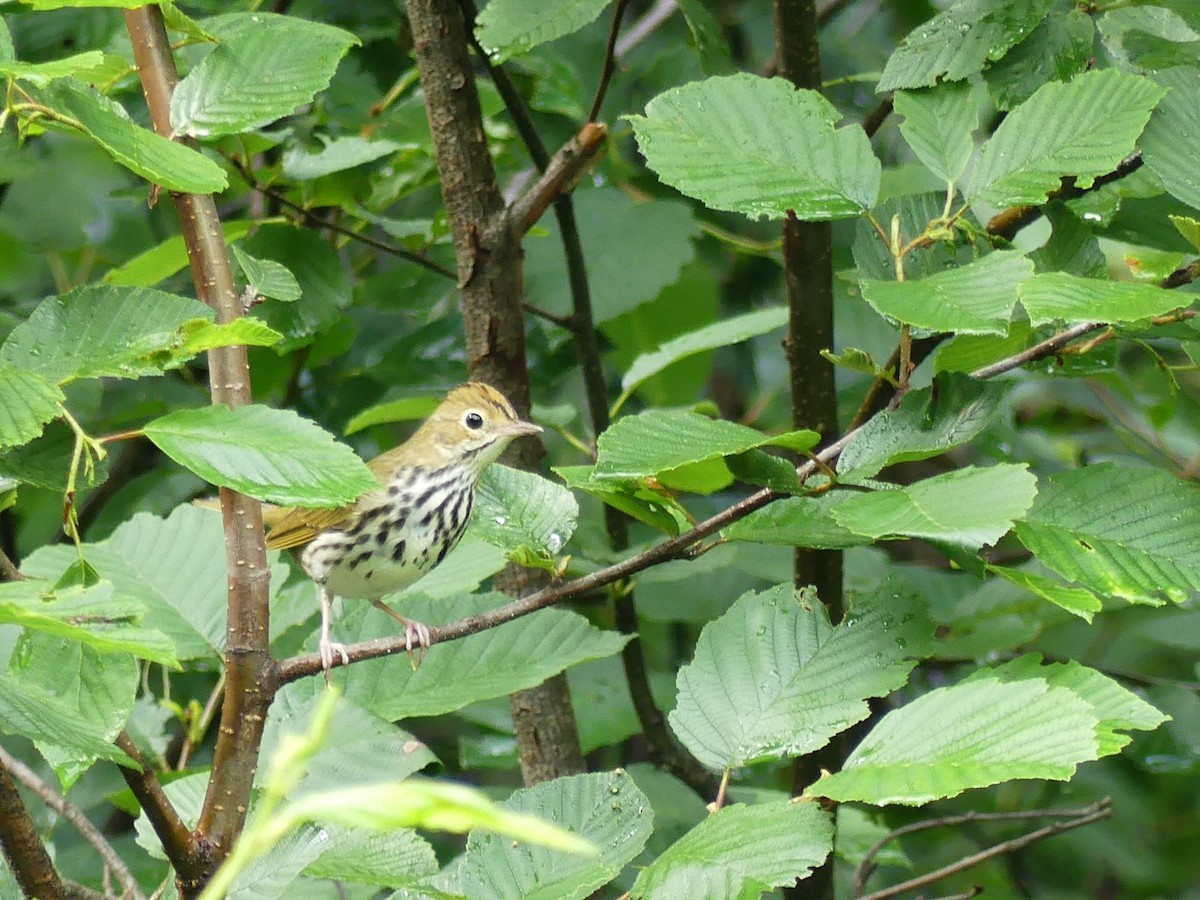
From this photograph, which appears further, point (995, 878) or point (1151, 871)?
point (1151, 871)

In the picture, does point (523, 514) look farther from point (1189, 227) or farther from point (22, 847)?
point (1189, 227)

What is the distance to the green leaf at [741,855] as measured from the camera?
1063 mm

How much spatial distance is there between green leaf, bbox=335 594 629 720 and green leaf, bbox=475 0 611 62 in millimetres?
782

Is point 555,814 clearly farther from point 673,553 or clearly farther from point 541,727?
point 541,727

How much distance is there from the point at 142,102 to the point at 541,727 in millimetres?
1571

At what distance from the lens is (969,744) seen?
106 cm

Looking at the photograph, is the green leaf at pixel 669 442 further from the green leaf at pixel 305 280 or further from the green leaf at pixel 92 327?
the green leaf at pixel 305 280

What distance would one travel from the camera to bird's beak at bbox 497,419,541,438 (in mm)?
2238

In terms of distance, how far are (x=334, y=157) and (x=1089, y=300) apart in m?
1.46

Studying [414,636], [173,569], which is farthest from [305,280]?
[414,636]

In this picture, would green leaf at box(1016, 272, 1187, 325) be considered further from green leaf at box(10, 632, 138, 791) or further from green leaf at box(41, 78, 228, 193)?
green leaf at box(10, 632, 138, 791)

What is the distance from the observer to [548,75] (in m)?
2.76

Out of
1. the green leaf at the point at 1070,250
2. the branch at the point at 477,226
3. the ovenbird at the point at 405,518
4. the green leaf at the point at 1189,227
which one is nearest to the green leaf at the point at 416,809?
the green leaf at the point at 1189,227

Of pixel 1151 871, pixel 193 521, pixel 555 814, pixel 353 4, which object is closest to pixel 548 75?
pixel 353 4
